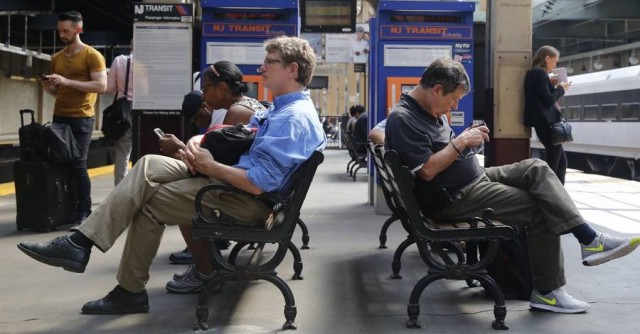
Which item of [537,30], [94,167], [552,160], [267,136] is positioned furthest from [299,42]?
[537,30]

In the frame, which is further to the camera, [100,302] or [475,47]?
[475,47]

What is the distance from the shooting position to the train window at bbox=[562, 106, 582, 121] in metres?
24.1

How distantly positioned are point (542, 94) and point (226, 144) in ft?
12.3

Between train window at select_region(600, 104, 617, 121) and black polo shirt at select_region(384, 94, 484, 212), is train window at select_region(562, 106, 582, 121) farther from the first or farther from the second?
black polo shirt at select_region(384, 94, 484, 212)

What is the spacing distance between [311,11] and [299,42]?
626 centimetres

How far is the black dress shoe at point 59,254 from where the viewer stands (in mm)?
3963

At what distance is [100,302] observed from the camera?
439 cm

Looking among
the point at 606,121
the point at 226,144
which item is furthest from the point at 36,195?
the point at 606,121

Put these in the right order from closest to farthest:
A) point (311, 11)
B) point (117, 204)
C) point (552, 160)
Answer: point (117, 204) → point (552, 160) → point (311, 11)

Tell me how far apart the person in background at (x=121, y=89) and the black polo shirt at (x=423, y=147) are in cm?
464

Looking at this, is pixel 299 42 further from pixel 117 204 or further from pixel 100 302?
pixel 100 302

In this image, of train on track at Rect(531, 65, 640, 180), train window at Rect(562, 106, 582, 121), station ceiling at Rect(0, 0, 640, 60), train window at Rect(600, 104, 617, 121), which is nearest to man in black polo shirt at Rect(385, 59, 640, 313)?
station ceiling at Rect(0, 0, 640, 60)

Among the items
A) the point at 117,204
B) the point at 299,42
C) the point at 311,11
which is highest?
the point at 311,11

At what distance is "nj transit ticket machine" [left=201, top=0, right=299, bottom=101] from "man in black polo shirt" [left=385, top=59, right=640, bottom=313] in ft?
11.4
